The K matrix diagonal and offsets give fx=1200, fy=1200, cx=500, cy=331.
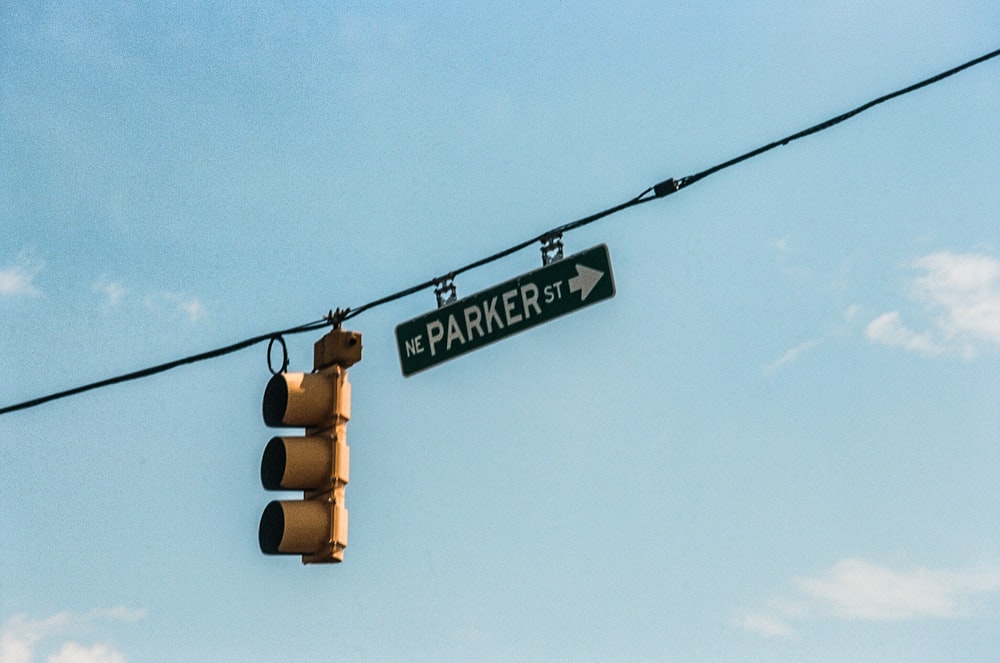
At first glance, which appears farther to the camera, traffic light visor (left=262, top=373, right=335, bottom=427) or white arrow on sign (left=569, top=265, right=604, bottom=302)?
white arrow on sign (left=569, top=265, right=604, bottom=302)

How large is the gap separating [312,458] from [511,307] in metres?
1.81

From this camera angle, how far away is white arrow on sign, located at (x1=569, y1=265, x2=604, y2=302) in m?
8.58

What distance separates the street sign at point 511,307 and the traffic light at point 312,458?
61 centimetres

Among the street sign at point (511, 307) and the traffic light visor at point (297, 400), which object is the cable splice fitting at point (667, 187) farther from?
the traffic light visor at point (297, 400)

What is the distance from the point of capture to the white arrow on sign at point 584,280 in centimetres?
858

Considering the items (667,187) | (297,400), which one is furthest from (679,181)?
(297,400)

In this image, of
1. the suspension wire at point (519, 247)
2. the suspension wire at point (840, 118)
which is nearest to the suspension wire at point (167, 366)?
the suspension wire at point (519, 247)

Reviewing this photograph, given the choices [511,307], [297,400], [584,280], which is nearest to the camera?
[297,400]

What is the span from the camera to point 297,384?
8.30 metres

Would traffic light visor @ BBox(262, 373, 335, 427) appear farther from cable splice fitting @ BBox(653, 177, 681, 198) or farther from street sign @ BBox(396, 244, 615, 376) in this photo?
cable splice fitting @ BBox(653, 177, 681, 198)

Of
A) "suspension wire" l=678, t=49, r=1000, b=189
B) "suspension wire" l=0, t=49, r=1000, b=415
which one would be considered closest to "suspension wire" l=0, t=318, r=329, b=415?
"suspension wire" l=0, t=49, r=1000, b=415

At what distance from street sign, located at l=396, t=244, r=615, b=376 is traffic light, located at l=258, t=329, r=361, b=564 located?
0.61m

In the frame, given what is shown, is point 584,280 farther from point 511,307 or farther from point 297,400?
point 297,400

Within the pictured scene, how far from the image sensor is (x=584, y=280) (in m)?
8.61
